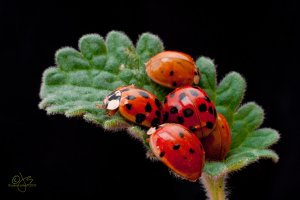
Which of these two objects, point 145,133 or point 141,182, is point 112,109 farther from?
point 141,182

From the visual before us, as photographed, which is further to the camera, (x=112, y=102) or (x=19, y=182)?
(x=19, y=182)

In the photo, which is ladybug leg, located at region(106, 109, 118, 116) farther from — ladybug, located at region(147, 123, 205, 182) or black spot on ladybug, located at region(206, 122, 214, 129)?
black spot on ladybug, located at region(206, 122, 214, 129)

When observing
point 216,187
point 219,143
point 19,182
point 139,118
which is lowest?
point 19,182

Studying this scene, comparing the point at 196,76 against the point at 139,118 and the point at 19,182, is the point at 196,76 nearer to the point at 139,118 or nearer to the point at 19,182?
the point at 139,118

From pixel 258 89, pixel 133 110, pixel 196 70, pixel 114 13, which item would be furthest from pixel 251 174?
pixel 133 110

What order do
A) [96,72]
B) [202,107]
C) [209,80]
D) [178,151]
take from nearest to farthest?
1. [178,151]
2. [202,107]
3. [96,72]
4. [209,80]

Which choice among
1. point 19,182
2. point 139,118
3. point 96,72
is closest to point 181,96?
point 139,118
